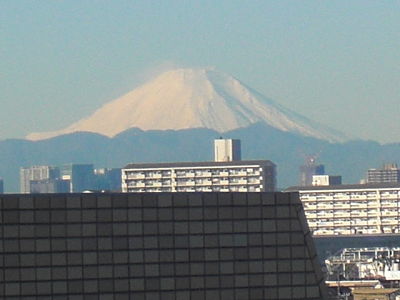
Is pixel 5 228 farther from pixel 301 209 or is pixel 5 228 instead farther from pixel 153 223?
pixel 301 209

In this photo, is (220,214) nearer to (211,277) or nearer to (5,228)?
(211,277)

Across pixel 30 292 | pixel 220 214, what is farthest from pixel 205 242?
pixel 30 292

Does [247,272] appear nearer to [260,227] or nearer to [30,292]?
[260,227]

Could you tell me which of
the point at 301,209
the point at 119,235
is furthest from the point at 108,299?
the point at 301,209
